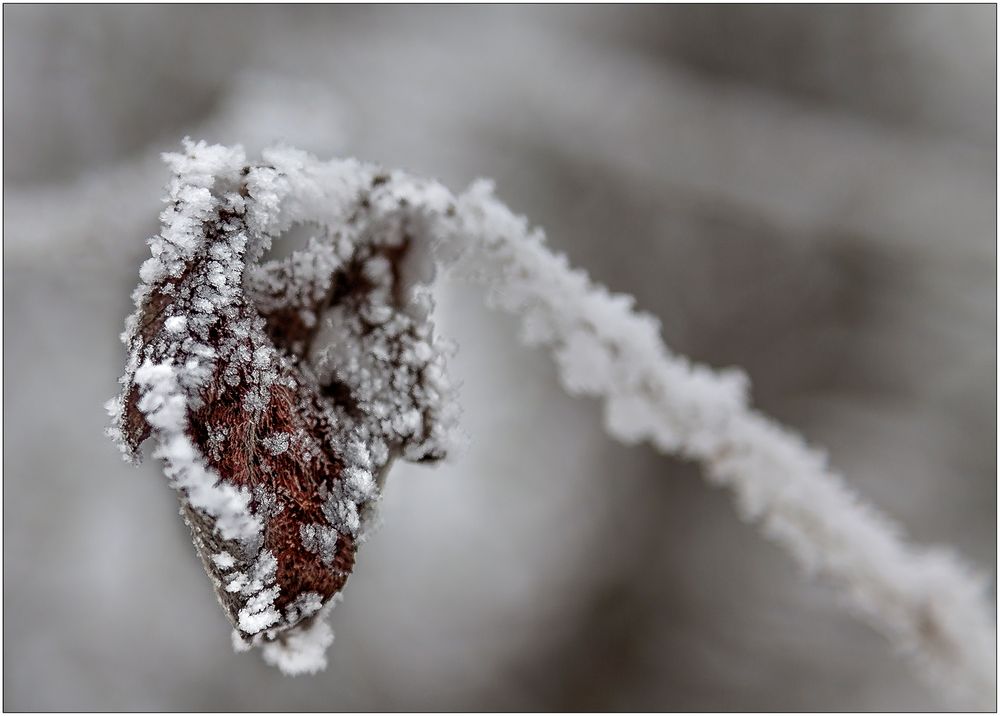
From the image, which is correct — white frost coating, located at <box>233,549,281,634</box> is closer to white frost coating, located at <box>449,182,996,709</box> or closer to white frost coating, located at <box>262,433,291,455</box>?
white frost coating, located at <box>262,433,291,455</box>

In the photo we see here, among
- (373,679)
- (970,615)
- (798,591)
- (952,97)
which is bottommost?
(970,615)

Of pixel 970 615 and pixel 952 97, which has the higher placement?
pixel 952 97

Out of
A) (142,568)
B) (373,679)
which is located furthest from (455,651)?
(142,568)

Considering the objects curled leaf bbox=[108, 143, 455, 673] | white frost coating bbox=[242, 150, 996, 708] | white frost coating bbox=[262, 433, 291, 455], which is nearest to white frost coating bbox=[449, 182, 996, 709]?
white frost coating bbox=[242, 150, 996, 708]

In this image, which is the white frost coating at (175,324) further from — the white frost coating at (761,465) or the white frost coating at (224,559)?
the white frost coating at (761,465)

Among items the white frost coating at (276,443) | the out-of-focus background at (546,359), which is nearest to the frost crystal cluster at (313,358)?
the white frost coating at (276,443)

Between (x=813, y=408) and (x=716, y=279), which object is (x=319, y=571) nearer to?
(x=716, y=279)

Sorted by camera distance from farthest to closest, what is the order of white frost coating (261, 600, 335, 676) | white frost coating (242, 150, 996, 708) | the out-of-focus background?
the out-of-focus background
white frost coating (242, 150, 996, 708)
white frost coating (261, 600, 335, 676)
